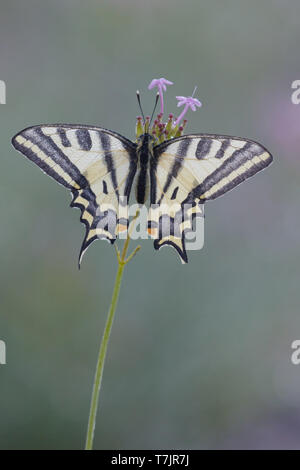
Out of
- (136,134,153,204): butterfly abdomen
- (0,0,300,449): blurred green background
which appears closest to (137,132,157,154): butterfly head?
(136,134,153,204): butterfly abdomen

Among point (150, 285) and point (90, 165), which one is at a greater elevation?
point (150, 285)

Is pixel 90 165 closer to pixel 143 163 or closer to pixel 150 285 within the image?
pixel 143 163

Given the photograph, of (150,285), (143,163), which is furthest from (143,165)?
(150,285)

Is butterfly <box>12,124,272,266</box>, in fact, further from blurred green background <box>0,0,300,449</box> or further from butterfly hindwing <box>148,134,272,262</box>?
blurred green background <box>0,0,300,449</box>

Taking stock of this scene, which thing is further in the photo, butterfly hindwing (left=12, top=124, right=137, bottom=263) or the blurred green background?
the blurred green background
